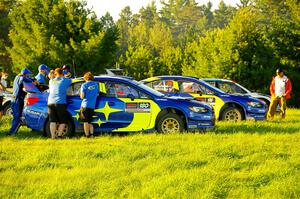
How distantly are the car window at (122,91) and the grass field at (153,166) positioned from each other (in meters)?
0.97

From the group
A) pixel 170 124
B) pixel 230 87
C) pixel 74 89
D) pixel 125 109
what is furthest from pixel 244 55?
pixel 74 89

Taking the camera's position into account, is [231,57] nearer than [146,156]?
No

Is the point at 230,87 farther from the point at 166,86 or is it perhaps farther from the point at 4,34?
the point at 4,34

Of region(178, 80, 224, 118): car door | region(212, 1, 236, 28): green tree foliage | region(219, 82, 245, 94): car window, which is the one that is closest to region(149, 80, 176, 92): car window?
region(178, 80, 224, 118): car door

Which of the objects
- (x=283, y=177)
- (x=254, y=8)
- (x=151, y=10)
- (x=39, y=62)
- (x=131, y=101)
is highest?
(x=151, y=10)

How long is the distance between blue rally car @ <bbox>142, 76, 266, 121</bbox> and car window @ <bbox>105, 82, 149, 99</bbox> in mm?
2976

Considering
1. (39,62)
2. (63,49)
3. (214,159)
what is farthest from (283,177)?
(39,62)

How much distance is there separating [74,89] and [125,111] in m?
1.40

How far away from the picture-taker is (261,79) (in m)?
30.6

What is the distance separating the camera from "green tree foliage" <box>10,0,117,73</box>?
87.8ft

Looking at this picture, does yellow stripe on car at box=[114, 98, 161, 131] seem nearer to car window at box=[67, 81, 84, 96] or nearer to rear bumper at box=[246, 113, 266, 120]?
car window at box=[67, 81, 84, 96]

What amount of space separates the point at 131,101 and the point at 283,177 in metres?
4.97

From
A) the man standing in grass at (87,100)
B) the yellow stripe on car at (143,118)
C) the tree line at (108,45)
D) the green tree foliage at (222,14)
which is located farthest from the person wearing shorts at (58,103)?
the green tree foliage at (222,14)

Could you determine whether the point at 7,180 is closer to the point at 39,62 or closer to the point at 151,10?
the point at 39,62
